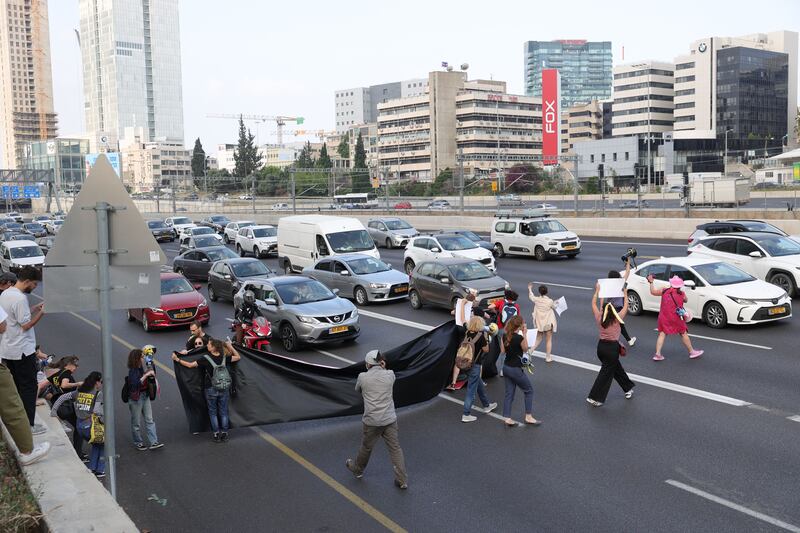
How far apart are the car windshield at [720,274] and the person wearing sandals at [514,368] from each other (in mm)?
8400

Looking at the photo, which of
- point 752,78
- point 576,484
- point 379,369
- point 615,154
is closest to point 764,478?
point 576,484

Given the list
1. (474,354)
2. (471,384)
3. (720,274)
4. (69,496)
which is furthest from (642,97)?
(69,496)

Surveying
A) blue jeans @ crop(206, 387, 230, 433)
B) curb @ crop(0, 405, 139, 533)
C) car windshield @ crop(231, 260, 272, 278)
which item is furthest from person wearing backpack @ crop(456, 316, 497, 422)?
car windshield @ crop(231, 260, 272, 278)

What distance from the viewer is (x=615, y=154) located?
403 ft

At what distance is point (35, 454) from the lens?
292 inches

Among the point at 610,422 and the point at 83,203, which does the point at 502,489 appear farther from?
the point at 83,203

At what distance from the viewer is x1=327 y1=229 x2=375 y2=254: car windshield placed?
28.8 metres

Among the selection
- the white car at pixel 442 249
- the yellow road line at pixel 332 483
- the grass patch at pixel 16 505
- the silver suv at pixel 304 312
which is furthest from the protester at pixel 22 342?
the white car at pixel 442 249

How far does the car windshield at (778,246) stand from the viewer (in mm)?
20656

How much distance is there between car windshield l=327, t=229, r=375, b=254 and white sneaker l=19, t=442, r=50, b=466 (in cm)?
2106

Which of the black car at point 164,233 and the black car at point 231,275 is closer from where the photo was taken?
the black car at point 231,275

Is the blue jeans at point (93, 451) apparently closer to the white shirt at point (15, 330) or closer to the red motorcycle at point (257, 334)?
the white shirt at point (15, 330)

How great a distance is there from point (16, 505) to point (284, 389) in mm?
5395

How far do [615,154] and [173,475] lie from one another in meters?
121
